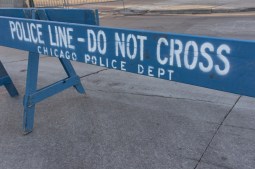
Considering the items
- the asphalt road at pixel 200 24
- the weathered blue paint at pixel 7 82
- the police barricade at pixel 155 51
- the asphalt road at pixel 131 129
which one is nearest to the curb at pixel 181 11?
the asphalt road at pixel 200 24

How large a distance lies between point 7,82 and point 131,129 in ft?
6.57

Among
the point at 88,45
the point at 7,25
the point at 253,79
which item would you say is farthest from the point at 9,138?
the point at 253,79

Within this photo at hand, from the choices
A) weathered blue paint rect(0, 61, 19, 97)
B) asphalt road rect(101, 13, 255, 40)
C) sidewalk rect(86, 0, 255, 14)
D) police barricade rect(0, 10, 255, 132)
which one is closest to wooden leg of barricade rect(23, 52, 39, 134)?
police barricade rect(0, 10, 255, 132)

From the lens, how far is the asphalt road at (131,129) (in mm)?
3031

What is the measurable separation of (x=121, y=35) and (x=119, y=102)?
1.89 metres

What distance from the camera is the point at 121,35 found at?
101 inches

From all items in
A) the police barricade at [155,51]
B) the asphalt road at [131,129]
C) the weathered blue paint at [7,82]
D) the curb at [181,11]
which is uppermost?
the police barricade at [155,51]

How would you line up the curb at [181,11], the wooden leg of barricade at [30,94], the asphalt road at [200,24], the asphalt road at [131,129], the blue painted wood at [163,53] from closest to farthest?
the blue painted wood at [163,53] < the asphalt road at [131,129] < the wooden leg of barricade at [30,94] < the asphalt road at [200,24] < the curb at [181,11]

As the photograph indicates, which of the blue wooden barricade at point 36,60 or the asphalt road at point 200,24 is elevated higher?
the blue wooden barricade at point 36,60

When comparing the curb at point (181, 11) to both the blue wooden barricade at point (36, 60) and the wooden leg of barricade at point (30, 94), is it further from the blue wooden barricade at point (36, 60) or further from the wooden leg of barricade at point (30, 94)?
the wooden leg of barricade at point (30, 94)

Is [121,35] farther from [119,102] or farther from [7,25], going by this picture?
[119,102]

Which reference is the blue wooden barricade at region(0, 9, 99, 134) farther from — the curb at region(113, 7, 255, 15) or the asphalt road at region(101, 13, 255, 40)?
the curb at region(113, 7, 255, 15)

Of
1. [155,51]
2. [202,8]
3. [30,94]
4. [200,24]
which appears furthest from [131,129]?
[202,8]

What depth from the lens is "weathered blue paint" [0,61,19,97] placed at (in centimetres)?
453
